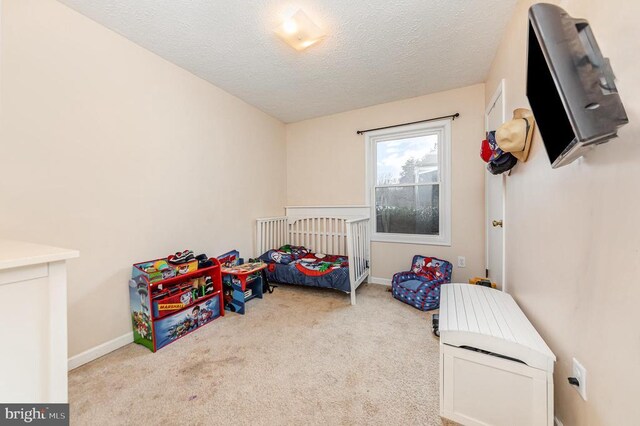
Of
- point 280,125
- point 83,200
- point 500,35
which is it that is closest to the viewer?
point 83,200

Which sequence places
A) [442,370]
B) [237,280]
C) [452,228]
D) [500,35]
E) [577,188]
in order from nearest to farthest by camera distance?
1. [577,188]
2. [442,370]
3. [500,35]
4. [237,280]
5. [452,228]

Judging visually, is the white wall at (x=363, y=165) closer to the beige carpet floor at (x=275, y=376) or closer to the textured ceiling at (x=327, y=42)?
the textured ceiling at (x=327, y=42)

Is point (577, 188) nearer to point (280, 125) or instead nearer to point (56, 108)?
point (56, 108)

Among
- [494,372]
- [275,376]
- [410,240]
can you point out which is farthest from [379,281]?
[494,372]

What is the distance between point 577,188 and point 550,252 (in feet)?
1.19

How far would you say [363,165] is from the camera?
3.21 metres

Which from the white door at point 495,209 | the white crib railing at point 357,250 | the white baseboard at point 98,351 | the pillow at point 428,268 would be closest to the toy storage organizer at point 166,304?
the white baseboard at point 98,351

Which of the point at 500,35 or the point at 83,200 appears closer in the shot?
the point at 83,200

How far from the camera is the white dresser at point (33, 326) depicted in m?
0.69

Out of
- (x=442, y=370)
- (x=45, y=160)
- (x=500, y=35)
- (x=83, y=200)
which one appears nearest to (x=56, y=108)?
(x=45, y=160)

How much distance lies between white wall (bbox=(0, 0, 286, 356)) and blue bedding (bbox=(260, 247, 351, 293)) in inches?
29.6

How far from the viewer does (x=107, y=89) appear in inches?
68.2

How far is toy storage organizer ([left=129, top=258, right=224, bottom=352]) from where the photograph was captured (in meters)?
1.72

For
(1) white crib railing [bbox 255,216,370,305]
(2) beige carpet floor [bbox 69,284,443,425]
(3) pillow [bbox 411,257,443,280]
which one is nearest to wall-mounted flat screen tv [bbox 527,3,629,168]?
(2) beige carpet floor [bbox 69,284,443,425]
